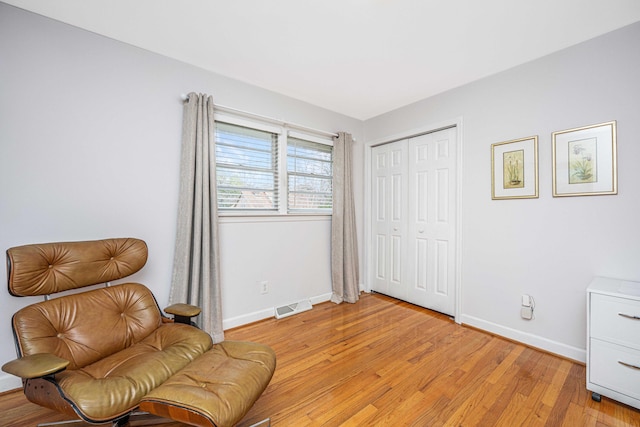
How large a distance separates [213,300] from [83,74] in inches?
80.7

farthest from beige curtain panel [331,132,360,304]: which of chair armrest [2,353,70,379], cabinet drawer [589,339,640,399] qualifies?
chair armrest [2,353,70,379]

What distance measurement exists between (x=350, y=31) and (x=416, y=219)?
2.18m

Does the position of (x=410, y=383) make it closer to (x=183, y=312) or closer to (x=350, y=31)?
(x=183, y=312)

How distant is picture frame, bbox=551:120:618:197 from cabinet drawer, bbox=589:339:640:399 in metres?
1.09

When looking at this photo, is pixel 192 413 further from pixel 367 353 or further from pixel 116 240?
pixel 367 353

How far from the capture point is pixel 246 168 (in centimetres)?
279

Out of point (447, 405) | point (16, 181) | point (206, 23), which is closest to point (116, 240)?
point (16, 181)

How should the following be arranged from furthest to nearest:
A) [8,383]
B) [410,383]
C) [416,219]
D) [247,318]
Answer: [416,219]
[247,318]
[410,383]
[8,383]

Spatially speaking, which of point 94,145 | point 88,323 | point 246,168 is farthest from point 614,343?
point 94,145

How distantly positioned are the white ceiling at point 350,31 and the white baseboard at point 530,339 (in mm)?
2424

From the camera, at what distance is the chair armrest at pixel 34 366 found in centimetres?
107

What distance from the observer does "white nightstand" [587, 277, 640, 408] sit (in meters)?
1.58

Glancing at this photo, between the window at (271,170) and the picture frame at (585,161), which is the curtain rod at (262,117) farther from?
the picture frame at (585,161)

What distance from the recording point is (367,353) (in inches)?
87.7
